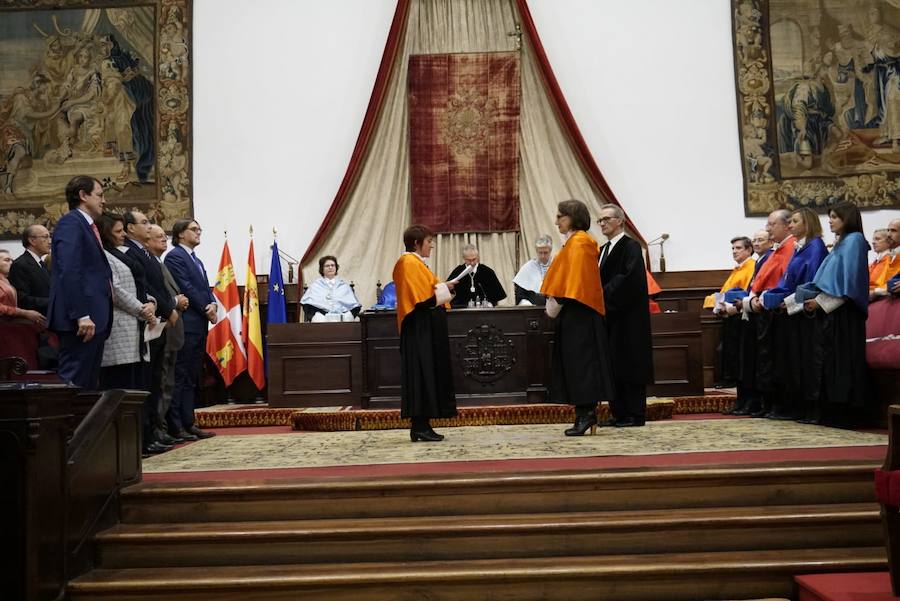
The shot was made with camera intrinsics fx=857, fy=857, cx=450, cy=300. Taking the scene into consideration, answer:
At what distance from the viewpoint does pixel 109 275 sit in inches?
196

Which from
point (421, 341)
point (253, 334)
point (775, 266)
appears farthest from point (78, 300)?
point (253, 334)

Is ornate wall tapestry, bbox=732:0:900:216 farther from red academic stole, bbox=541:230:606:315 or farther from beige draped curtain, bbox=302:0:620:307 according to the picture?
red academic stole, bbox=541:230:606:315

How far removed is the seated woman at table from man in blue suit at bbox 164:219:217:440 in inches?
128

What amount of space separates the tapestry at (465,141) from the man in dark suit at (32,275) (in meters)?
5.03

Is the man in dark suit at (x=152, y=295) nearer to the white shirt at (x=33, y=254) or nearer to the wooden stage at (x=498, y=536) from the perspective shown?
the white shirt at (x=33, y=254)

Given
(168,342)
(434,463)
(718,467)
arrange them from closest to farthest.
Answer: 1. (718,467)
2. (434,463)
3. (168,342)

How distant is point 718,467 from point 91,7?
10491mm

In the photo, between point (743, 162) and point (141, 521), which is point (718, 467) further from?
point (743, 162)

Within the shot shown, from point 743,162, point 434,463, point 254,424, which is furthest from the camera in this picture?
point 743,162

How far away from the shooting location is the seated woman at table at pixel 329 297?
10000 mm

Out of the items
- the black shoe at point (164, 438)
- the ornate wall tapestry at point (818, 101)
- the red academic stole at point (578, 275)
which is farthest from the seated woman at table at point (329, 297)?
the ornate wall tapestry at point (818, 101)

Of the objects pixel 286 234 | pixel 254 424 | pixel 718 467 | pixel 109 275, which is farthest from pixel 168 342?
pixel 286 234

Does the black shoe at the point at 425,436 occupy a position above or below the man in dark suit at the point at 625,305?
below

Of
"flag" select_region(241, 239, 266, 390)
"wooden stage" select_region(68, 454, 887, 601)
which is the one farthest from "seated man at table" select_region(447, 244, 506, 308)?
"wooden stage" select_region(68, 454, 887, 601)
